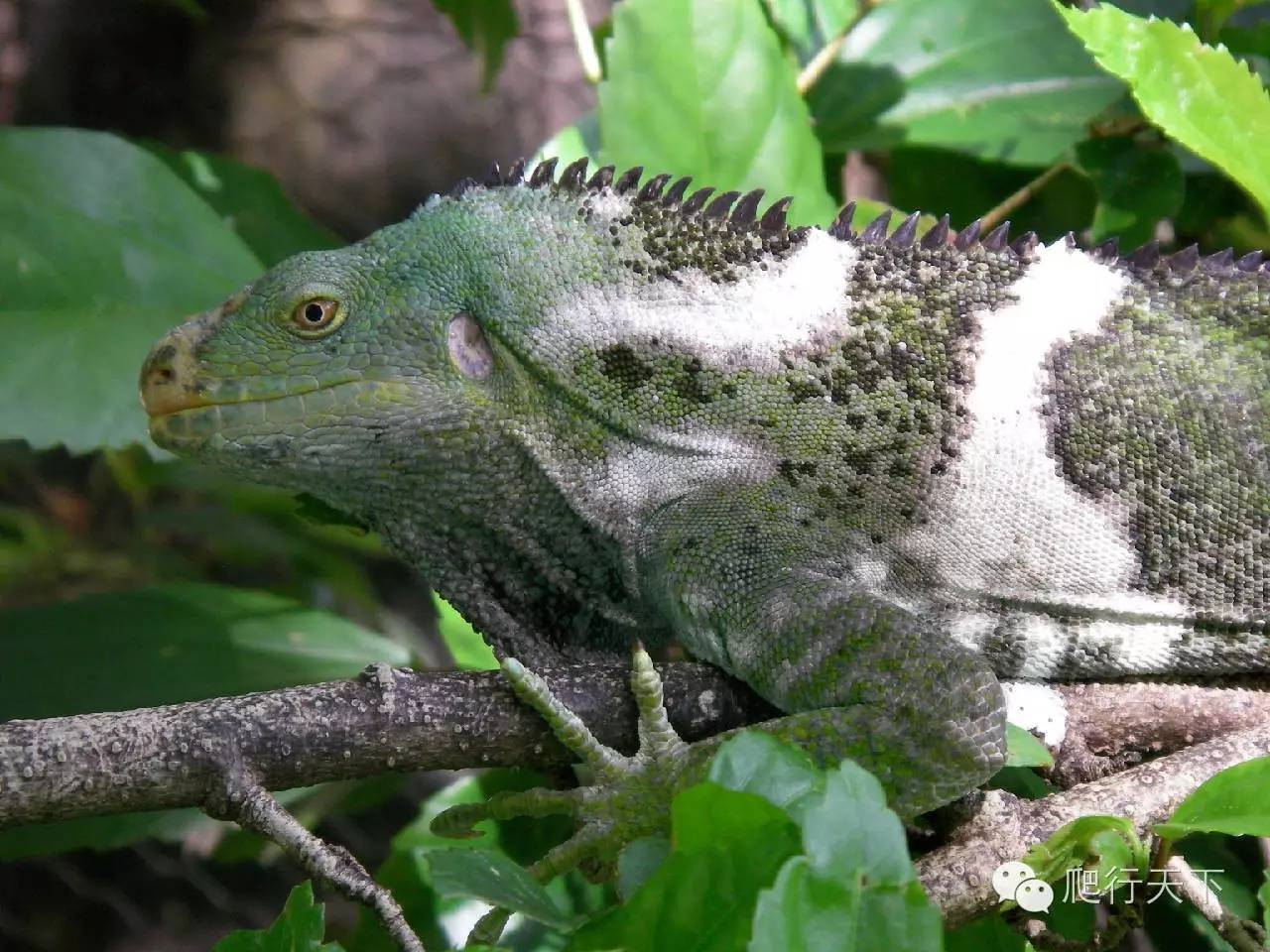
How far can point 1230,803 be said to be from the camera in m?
1.73

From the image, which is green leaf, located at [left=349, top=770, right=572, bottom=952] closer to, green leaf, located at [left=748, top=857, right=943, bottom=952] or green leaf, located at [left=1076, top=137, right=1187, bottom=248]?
green leaf, located at [left=748, top=857, right=943, bottom=952]

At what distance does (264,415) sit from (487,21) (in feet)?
6.48

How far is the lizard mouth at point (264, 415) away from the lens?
246 centimetres

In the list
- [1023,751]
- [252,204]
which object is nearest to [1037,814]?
[1023,751]

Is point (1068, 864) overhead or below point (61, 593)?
below

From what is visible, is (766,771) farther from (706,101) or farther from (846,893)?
(706,101)

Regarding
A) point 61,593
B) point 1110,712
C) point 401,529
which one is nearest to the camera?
point 1110,712

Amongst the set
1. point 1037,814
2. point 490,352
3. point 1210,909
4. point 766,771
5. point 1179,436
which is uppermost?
point 490,352

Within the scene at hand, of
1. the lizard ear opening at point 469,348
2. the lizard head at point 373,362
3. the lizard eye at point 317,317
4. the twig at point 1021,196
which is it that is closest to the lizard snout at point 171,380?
the lizard head at point 373,362

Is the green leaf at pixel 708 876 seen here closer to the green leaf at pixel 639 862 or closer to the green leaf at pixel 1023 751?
the green leaf at pixel 639 862

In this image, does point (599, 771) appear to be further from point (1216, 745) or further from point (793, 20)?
point (793, 20)

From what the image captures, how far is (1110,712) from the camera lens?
7.98ft

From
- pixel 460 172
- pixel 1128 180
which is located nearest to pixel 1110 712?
pixel 1128 180

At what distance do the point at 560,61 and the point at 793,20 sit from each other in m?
3.19
